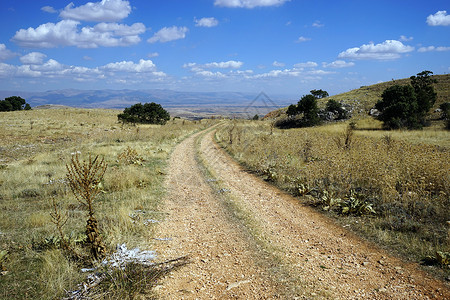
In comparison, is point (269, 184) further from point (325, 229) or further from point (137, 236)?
point (137, 236)

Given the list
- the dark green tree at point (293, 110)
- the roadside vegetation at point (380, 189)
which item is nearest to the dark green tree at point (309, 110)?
the dark green tree at point (293, 110)

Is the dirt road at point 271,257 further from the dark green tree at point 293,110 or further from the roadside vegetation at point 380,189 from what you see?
the dark green tree at point 293,110

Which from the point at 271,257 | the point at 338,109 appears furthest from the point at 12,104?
the point at 271,257

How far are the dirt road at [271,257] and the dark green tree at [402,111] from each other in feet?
93.2

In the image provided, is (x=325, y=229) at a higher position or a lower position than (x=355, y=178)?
lower

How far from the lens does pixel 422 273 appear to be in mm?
4441

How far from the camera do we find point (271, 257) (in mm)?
5082

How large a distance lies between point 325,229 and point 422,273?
2232mm

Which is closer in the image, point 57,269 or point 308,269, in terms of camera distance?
point 57,269

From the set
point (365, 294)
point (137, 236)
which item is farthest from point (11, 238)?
point (365, 294)

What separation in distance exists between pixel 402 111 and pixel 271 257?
32.9 m

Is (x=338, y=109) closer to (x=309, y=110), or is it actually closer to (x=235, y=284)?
(x=309, y=110)

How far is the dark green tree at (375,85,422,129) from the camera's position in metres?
29.5

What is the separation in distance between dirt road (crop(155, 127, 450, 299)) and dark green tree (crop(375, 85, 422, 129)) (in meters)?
28.4
